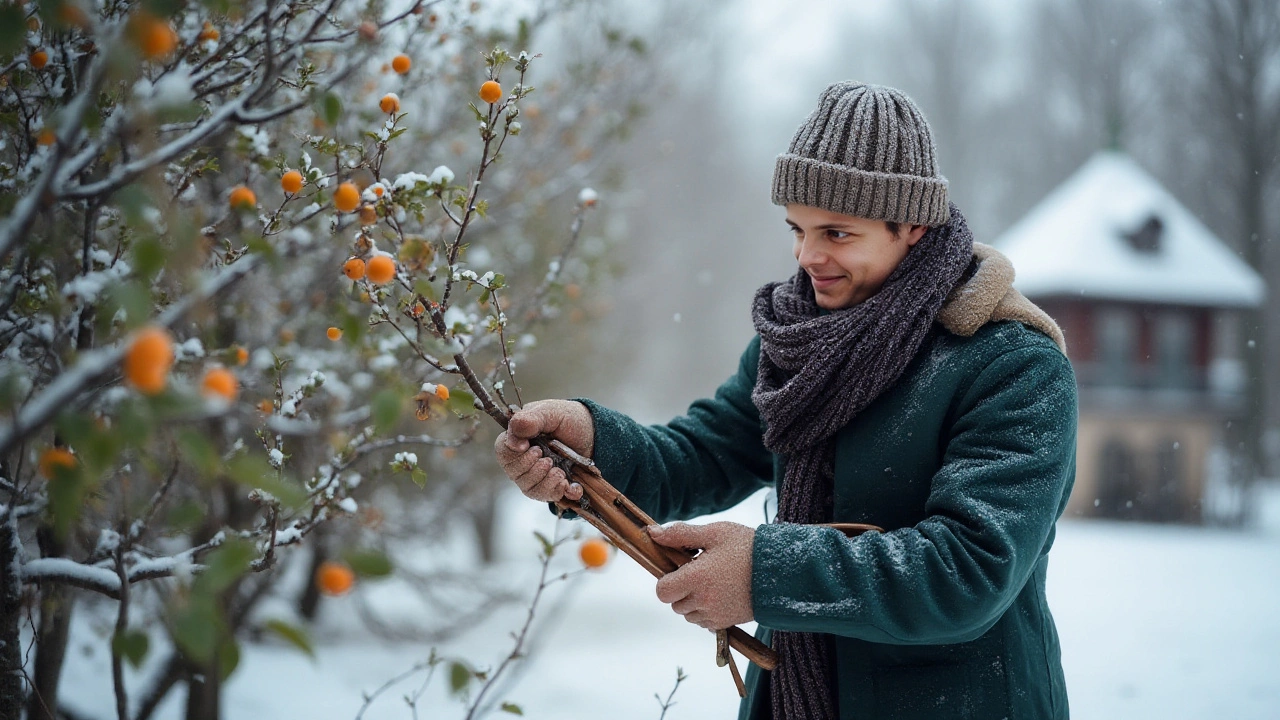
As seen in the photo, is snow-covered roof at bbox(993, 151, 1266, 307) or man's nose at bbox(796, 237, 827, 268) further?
snow-covered roof at bbox(993, 151, 1266, 307)

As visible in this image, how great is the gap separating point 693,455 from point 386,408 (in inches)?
41.7

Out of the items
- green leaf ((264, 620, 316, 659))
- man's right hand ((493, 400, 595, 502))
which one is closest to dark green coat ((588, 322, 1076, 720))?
man's right hand ((493, 400, 595, 502))

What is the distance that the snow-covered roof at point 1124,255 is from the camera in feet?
39.8

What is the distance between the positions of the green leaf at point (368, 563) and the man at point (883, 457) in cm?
59

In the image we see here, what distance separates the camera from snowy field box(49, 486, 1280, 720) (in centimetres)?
412

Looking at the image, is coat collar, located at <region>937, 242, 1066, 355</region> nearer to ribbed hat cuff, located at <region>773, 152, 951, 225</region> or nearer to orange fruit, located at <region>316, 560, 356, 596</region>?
ribbed hat cuff, located at <region>773, 152, 951, 225</region>

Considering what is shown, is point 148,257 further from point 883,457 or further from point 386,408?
point 883,457

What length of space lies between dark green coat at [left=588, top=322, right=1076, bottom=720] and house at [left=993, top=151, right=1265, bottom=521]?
1146 centimetres

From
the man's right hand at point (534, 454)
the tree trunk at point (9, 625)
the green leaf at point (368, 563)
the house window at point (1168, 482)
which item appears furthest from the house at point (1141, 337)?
the green leaf at point (368, 563)

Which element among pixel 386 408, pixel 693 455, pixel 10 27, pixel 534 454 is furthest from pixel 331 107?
pixel 693 455

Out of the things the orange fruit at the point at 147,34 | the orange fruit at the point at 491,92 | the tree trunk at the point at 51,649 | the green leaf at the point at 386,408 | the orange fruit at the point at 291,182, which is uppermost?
the orange fruit at the point at 491,92

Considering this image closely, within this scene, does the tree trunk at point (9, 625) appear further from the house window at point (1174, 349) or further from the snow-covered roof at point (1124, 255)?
the house window at point (1174, 349)

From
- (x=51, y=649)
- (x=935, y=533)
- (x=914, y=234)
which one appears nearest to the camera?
(x=935, y=533)

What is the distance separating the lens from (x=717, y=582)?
1.30 metres
